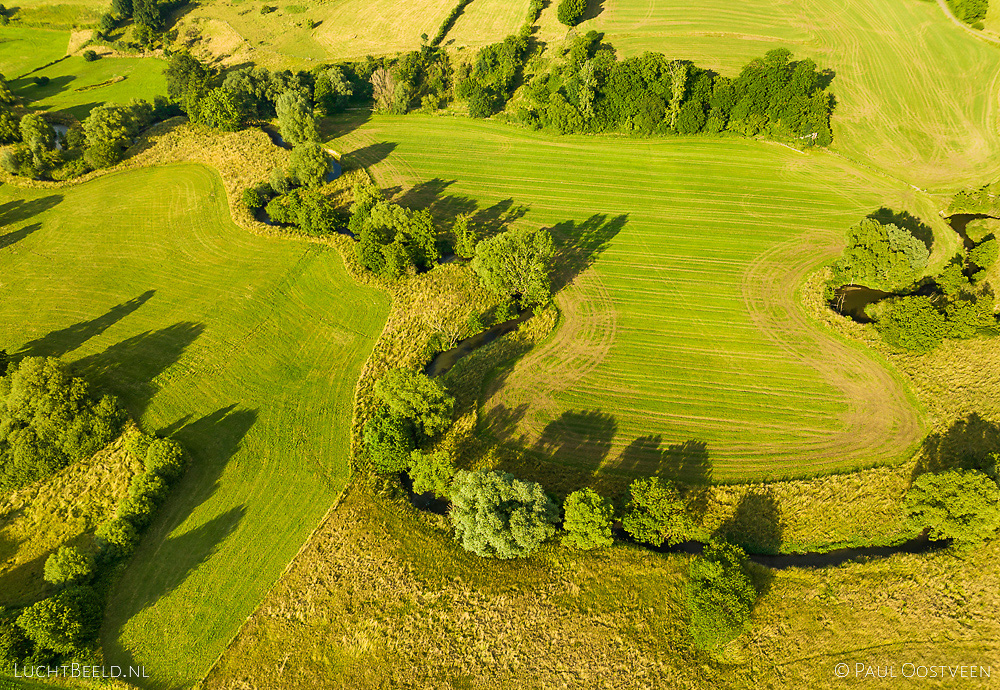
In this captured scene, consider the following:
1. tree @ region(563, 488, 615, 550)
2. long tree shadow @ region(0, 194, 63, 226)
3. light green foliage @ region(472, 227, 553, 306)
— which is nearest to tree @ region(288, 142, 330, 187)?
light green foliage @ region(472, 227, 553, 306)

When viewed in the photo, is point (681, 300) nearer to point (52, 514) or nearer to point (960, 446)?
point (960, 446)

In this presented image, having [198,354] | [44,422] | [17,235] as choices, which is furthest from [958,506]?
[17,235]

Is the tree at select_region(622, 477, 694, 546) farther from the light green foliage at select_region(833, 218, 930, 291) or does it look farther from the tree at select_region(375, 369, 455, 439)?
the light green foliage at select_region(833, 218, 930, 291)

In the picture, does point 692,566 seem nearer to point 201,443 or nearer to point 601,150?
point 201,443

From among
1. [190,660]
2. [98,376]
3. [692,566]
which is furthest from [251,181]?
[692,566]

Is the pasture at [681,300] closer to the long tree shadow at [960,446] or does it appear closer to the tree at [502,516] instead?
the long tree shadow at [960,446]

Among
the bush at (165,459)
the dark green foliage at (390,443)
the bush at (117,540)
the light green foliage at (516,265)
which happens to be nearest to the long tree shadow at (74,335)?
the bush at (165,459)
